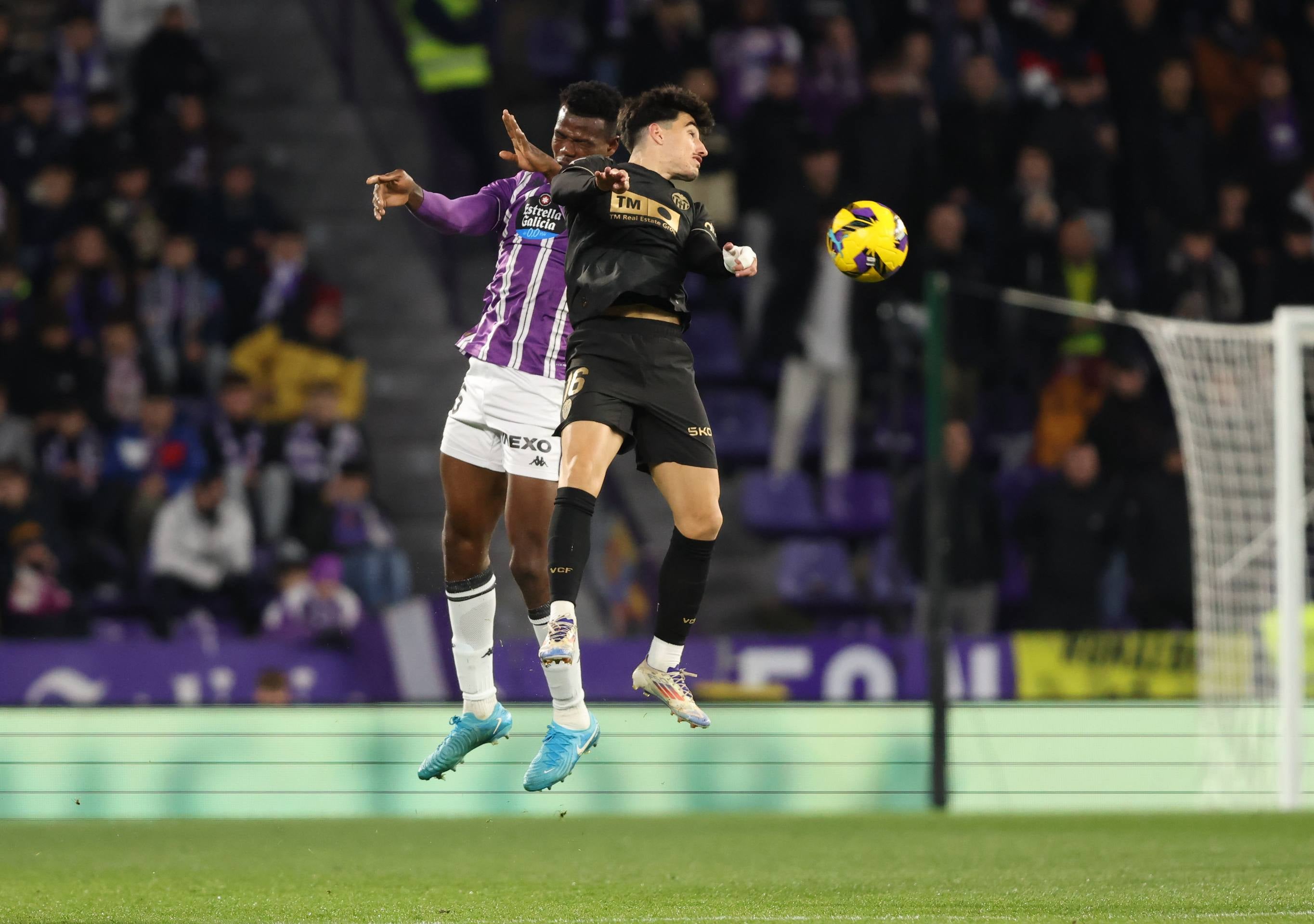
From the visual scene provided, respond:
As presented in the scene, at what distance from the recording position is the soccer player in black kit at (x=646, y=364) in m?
5.94

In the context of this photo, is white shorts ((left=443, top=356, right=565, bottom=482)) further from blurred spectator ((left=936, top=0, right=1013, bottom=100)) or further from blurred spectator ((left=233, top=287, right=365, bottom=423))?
blurred spectator ((left=936, top=0, right=1013, bottom=100))

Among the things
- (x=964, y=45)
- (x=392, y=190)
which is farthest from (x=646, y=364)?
(x=964, y=45)

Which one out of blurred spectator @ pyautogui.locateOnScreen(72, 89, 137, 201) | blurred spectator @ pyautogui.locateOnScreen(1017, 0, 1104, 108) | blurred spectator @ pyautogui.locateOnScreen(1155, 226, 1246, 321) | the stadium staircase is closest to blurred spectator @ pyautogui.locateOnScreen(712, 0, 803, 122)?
blurred spectator @ pyautogui.locateOnScreen(1017, 0, 1104, 108)

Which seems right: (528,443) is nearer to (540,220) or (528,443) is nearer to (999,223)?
(540,220)

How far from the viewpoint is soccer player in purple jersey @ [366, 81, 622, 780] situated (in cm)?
638

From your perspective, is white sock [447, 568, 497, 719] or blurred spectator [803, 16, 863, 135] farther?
blurred spectator [803, 16, 863, 135]

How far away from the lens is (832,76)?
1495cm

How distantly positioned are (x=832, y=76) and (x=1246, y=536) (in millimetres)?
5089

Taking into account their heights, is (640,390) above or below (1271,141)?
below

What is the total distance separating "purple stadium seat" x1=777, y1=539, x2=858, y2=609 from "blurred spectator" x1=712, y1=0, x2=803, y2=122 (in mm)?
3465

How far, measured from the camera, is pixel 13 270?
14086mm

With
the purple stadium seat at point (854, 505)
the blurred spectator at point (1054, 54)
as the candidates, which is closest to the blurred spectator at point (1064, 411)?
the purple stadium seat at point (854, 505)

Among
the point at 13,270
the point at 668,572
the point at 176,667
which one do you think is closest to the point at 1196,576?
the point at 176,667

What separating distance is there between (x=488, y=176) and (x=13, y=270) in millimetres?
6423
